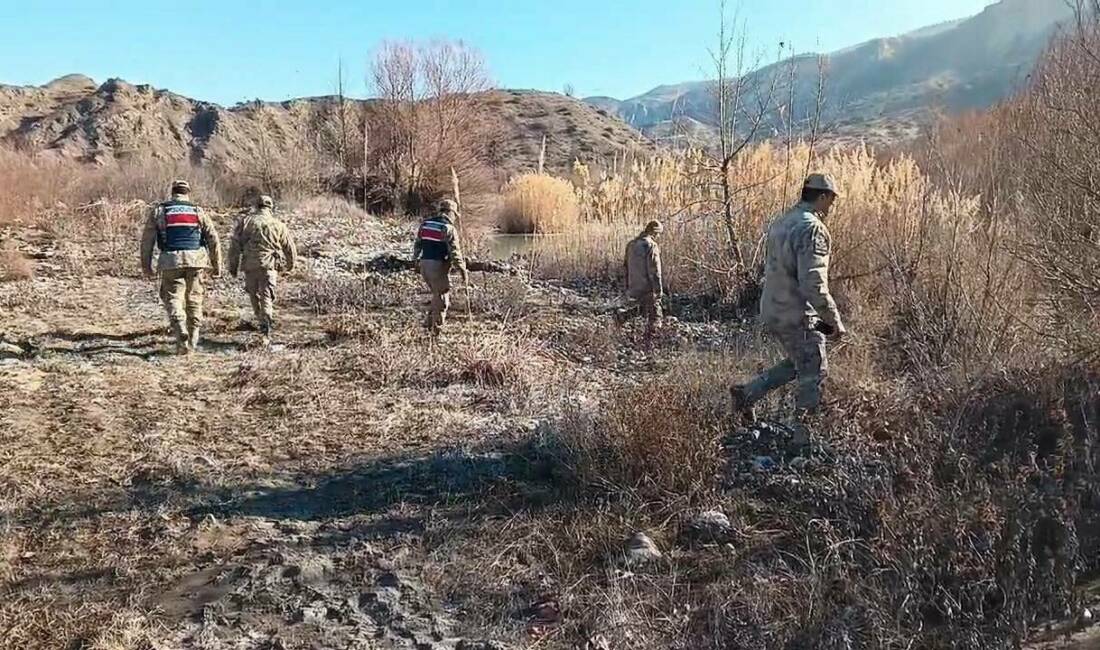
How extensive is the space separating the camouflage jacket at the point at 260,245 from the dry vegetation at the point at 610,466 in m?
0.78

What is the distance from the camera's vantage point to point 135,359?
721 centimetres

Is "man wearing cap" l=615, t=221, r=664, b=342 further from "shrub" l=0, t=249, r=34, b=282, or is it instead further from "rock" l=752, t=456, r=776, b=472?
"shrub" l=0, t=249, r=34, b=282

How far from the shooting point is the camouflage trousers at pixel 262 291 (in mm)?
8102

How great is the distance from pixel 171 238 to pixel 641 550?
5.58 m

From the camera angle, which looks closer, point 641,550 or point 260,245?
point 641,550

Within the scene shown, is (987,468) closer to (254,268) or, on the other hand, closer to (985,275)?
(985,275)

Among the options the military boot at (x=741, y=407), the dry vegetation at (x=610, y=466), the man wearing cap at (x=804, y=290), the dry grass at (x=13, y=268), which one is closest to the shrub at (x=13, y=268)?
the dry grass at (x=13, y=268)

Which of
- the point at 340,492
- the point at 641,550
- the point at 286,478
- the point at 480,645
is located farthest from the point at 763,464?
the point at 286,478

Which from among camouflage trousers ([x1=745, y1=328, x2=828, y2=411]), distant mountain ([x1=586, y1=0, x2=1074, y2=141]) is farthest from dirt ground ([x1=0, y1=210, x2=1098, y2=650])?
distant mountain ([x1=586, y1=0, x2=1074, y2=141])

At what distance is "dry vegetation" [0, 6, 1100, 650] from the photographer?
3262mm

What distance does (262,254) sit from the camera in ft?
26.3

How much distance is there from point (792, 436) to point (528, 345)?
3181mm

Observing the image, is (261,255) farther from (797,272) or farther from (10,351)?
(797,272)

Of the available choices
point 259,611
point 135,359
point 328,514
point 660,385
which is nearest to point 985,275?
point 660,385
